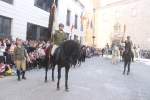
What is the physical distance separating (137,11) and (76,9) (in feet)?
51.7

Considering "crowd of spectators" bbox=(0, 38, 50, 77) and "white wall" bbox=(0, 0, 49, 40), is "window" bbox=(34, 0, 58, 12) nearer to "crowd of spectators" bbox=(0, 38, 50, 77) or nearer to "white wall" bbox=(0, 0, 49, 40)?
"white wall" bbox=(0, 0, 49, 40)

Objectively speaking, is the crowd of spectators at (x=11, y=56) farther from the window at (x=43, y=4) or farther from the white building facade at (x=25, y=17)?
the window at (x=43, y=4)

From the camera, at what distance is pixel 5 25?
14.4 meters

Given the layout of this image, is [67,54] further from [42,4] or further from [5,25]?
[42,4]

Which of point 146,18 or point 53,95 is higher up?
point 146,18

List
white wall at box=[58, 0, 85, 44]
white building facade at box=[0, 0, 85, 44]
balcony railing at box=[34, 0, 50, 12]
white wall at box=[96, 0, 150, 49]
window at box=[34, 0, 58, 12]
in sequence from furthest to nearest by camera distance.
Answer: white wall at box=[96, 0, 150, 49] < white wall at box=[58, 0, 85, 44] < window at box=[34, 0, 58, 12] < balcony railing at box=[34, 0, 50, 12] < white building facade at box=[0, 0, 85, 44]

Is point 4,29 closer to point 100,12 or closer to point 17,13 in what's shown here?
point 17,13

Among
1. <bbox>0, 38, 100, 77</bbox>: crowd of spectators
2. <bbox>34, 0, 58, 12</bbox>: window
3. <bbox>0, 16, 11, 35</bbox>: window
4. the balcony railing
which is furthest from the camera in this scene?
<bbox>34, 0, 58, 12</bbox>: window

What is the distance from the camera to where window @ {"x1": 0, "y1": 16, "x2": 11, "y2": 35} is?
45.9 feet

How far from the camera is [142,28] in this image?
1457 inches

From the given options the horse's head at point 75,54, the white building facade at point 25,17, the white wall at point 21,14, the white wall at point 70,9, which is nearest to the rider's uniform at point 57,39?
the horse's head at point 75,54

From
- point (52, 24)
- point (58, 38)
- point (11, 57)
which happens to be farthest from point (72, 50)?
point (11, 57)

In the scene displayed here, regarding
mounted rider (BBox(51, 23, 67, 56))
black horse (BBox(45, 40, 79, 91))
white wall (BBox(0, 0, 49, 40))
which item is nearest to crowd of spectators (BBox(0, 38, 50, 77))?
mounted rider (BBox(51, 23, 67, 56))

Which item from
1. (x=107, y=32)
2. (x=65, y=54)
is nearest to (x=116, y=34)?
(x=107, y=32)
